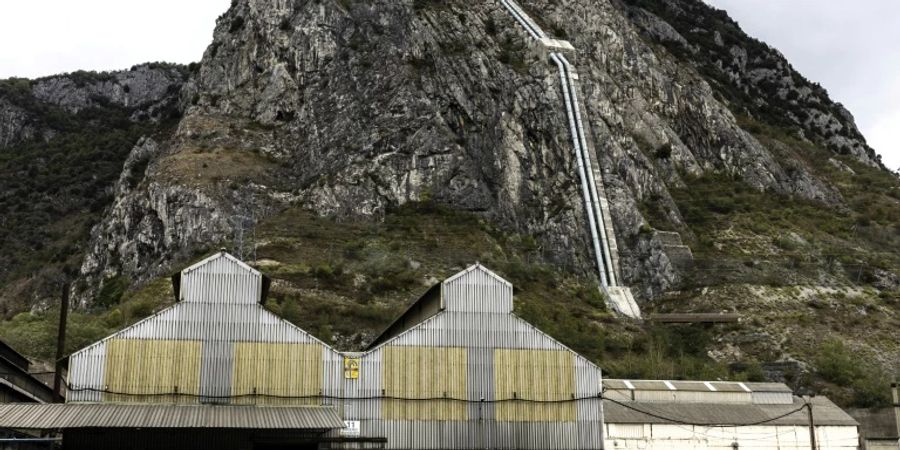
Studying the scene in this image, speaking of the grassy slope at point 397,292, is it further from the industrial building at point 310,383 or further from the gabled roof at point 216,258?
the gabled roof at point 216,258

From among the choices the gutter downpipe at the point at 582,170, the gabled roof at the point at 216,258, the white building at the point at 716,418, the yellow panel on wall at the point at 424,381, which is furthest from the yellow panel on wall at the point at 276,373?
the gutter downpipe at the point at 582,170

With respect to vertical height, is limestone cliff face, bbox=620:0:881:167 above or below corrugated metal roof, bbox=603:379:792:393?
above

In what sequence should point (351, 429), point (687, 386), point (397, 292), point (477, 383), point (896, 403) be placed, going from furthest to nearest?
point (397, 292) < point (896, 403) < point (687, 386) < point (477, 383) < point (351, 429)

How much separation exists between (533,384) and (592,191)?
5177 cm

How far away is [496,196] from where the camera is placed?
275ft

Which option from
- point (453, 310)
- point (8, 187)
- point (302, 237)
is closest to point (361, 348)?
point (302, 237)

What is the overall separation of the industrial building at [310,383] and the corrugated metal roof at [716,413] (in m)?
8.93

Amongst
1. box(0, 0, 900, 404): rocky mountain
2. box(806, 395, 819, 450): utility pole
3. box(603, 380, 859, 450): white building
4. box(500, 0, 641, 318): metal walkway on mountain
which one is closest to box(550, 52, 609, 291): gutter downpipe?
box(500, 0, 641, 318): metal walkway on mountain

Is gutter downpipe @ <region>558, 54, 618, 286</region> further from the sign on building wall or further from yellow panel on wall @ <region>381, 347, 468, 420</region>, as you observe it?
the sign on building wall

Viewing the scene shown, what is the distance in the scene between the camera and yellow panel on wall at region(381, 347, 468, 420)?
34562 millimetres

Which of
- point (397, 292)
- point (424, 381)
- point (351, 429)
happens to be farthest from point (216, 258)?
point (397, 292)

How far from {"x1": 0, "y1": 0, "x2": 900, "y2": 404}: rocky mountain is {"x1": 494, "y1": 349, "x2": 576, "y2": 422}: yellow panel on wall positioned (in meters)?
25.1

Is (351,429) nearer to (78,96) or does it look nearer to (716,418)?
(716,418)

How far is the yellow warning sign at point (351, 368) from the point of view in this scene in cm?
3428
